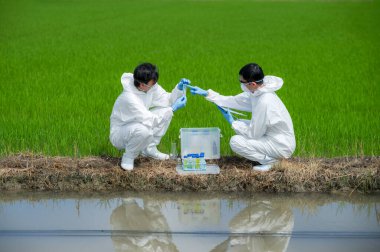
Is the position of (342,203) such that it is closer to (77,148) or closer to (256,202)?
(256,202)

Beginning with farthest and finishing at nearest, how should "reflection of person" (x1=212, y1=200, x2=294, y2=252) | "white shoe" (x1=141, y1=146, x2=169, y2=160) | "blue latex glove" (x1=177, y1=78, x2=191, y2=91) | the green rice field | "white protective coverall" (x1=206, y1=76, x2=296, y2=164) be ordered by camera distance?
the green rice field, "white shoe" (x1=141, y1=146, x2=169, y2=160), "blue latex glove" (x1=177, y1=78, x2=191, y2=91), "white protective coverall" (x1=206, y1=76, x2=296, y2=164), "reflection of person" (x1=212, y1=200, x2=294, y2=252)

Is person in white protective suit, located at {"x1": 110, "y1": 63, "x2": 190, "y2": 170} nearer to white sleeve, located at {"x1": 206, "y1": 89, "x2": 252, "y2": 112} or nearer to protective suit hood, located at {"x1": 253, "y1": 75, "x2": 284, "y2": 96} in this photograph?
white sleeve, located at {"x1": 206, "y1": 89, "x2": 252, "y2": 112}

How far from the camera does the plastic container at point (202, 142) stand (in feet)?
20.6

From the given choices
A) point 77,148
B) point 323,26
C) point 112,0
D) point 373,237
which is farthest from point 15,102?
point 112,0

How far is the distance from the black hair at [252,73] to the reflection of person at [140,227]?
1317 millimetres

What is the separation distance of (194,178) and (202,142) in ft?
1.90

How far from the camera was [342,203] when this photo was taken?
5.54 metres

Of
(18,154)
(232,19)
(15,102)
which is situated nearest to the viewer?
(18,154)

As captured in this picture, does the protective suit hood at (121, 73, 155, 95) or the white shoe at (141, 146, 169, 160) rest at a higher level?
the protective suit hood at (121, 73, 155, 95)

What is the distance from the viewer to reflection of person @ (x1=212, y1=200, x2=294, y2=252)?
4598 millimetres

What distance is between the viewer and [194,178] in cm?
579

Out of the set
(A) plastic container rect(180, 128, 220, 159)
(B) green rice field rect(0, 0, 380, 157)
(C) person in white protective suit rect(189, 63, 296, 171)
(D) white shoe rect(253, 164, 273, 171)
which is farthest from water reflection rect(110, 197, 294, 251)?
(B) green rice field rect(0, 0, 380, 157)

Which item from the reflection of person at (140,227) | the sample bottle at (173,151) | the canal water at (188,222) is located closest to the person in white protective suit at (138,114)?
the sample bottle at (173,151)

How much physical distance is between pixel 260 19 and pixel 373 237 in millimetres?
17869
